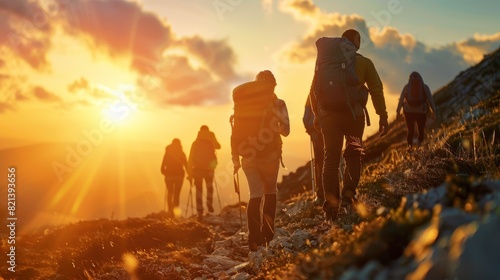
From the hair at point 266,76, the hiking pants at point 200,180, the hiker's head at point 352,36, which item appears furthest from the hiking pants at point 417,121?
the hair at point 266,76

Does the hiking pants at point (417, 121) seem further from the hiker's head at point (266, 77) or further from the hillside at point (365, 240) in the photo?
the hiker's head at point (266, 77)

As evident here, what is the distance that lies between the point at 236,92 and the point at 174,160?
11.7 metres

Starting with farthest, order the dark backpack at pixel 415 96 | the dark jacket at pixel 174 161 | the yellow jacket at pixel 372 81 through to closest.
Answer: the dark jacket at pixel 174 161 → the dark backpack at pixel 415 96 → the yellow jacket at pixel 372 81

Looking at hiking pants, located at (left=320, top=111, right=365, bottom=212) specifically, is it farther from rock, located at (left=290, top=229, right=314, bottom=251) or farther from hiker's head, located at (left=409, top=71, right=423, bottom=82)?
hiker's head, located at (left=409, top=71, right=423, bottom=82)

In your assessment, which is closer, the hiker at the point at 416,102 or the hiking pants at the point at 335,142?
the hiking pants at the point at 335,142

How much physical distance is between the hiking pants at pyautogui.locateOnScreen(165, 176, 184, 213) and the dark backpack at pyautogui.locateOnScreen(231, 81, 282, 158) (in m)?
11.8

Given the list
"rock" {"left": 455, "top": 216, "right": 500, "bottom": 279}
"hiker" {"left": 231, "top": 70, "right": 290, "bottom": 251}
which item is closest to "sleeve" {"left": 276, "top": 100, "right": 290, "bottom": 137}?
"hiker" {"left": 231, "top": 70, "right": 290, "bottom": 251}

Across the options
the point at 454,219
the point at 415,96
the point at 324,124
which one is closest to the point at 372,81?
the point at 324,124

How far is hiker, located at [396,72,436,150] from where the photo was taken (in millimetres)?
13641

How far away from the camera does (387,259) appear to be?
2.59m

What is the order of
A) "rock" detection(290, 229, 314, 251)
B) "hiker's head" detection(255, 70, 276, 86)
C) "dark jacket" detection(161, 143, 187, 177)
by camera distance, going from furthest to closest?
"dark jacket" detection(161, 143, 187, 177) < "hiker's head" detection(255, 70, 276, 86) < "rock" detection(290, 229, 314, 251)

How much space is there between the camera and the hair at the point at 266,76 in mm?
7762

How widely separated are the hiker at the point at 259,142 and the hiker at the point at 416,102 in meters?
7.27

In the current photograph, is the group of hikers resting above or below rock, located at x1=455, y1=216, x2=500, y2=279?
above
